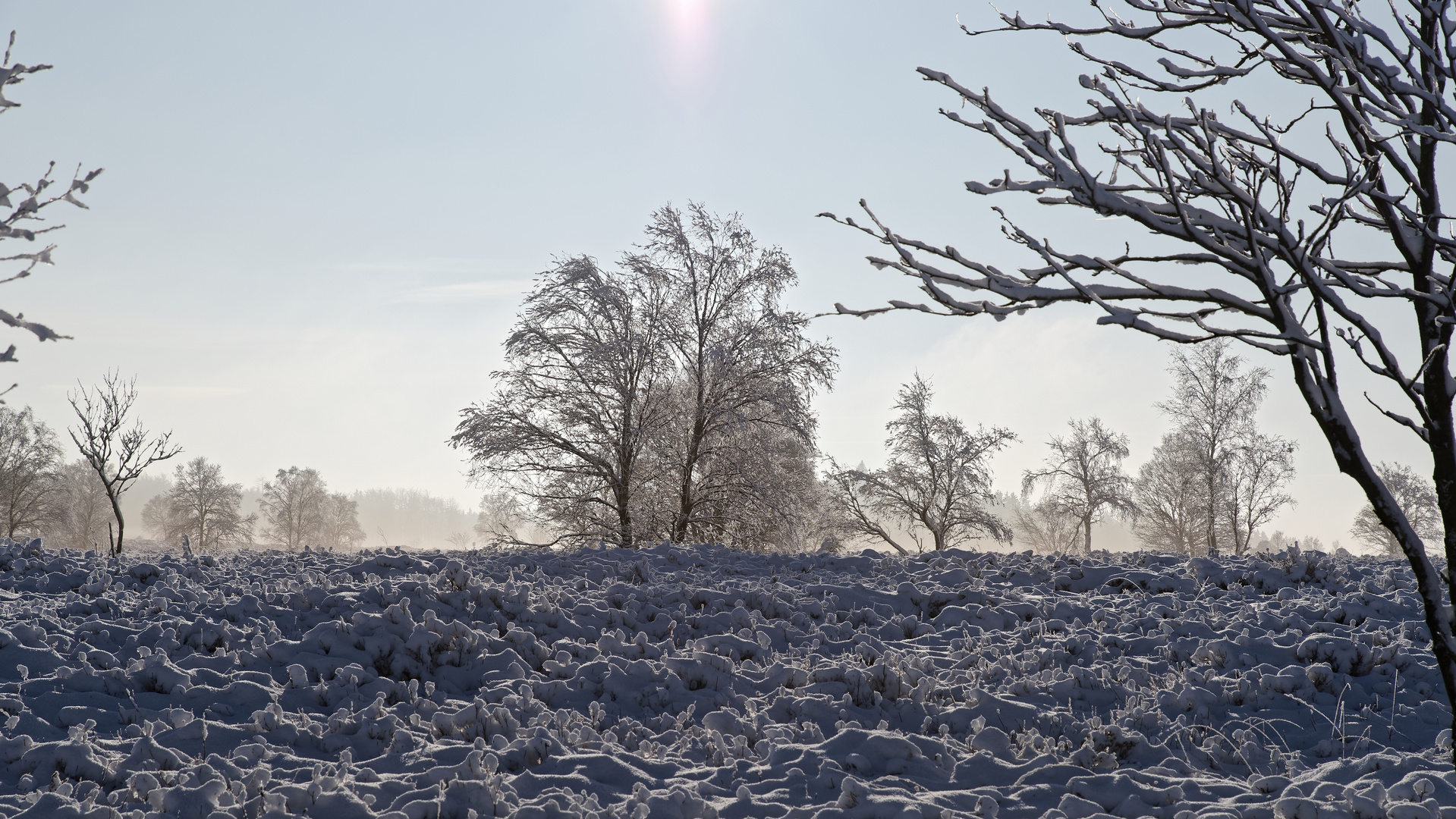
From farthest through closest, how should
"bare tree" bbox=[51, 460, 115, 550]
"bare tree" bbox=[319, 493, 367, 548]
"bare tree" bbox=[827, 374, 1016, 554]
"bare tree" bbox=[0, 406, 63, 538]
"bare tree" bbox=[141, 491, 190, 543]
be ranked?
"bare tree" bbox=[319, 493, 367, 548] < "bare tree" bbox=[141, 491, 190, 543] < "bare tree" bbox=[51, 460, 115, 550] < "bare tree" bbox=[0, 406, 63, 538] < "bare tree" bbox=[827, 374, 1016, 554]

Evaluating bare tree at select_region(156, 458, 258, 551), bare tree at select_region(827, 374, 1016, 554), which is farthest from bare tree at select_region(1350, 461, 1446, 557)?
bare tree at select_region(156, 458, 258, 551)

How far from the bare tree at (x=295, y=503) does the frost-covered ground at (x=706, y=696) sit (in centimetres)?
5209

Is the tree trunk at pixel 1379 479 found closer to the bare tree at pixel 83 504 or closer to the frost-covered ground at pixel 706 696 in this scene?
the frost-covered ground at pixel 706 696

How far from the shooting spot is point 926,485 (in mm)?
A: 26469

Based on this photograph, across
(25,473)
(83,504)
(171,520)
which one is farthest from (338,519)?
(25,473)

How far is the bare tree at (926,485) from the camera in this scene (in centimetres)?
2617

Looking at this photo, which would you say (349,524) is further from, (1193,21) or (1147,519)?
(1193,21)

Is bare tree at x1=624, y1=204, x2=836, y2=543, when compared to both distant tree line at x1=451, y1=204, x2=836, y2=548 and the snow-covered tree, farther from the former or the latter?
the snow-covered tree

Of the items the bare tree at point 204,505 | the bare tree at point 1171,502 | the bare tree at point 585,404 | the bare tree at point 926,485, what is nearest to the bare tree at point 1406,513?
the bare tree at point 1171,502

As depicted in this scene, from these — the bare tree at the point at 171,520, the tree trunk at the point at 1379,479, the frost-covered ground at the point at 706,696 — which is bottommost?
the bare tree at the point at 171,520

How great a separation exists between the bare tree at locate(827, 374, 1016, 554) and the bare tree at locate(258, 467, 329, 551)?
43572 millimetres

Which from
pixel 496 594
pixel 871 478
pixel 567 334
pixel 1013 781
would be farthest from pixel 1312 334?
pixel 871 478

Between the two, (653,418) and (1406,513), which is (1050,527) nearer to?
(1406,513)

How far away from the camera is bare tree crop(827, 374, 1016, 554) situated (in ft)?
85.9
